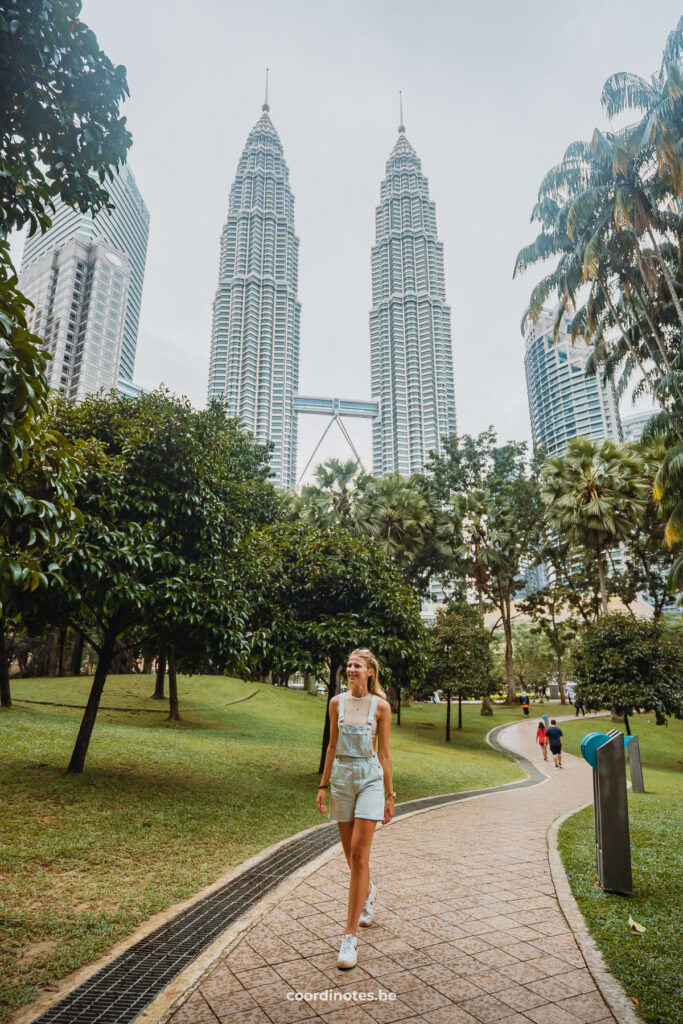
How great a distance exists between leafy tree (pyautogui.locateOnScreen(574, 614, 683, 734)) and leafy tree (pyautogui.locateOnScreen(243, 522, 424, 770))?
14.7m

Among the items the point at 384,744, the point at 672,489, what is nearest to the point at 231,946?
the point at 384,744

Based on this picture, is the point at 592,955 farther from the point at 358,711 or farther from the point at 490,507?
the point at 490,507

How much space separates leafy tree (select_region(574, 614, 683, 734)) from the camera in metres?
22.4

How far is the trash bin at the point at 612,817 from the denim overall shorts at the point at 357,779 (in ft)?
9.33

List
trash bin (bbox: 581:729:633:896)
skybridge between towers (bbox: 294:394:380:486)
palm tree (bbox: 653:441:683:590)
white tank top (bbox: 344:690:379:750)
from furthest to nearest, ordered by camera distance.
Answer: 1. skybridge between towers (bbox: 294:394:380:486)
2. palm tree (bbox: 653:441:683:590)
3. trash bin (bbox: 581:729:633:896)
4. white tank top (bbox: 344:690:379:750)

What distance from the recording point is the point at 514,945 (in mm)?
4082

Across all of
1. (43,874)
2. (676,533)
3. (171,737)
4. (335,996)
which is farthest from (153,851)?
(676,533)

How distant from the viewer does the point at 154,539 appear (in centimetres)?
919

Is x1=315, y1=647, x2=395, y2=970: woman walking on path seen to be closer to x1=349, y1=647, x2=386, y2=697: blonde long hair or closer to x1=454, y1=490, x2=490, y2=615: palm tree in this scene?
x1=349, y1=647, x2=386, y2=697: blonde long hair

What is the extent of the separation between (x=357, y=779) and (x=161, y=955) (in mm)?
1852

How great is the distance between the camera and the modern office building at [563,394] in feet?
204

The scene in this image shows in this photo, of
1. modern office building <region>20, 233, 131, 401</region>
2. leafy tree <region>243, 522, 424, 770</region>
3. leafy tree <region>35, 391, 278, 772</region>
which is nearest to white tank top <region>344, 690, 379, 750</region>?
leafy tree <region>35, 391, 278, 772</region>

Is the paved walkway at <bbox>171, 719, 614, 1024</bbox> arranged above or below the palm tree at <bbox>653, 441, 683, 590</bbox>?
below

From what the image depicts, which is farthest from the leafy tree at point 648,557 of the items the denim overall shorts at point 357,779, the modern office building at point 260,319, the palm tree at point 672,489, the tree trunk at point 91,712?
the modern office building at point 260,319
